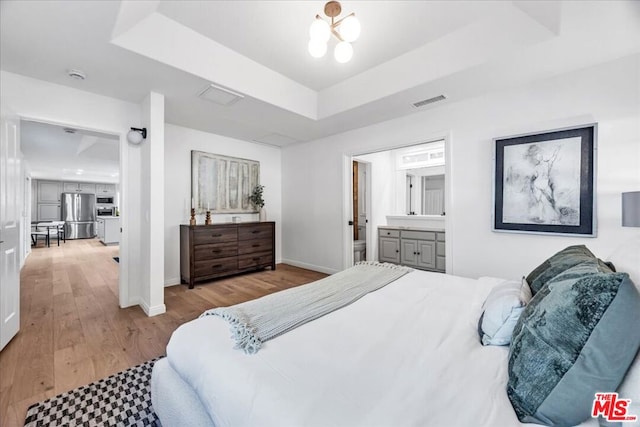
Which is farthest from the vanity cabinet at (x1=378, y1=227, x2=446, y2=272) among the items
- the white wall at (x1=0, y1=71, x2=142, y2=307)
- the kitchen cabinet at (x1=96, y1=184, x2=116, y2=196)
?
the kitchen cabinet at (x1=96, y1=184, x2=116, y2=196)

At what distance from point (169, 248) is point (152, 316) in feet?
4.69

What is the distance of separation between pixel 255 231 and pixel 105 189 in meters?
9.92

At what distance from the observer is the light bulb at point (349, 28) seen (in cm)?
178

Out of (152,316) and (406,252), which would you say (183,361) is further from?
(406,252)

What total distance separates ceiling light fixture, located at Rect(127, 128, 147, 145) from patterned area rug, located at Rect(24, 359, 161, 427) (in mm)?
A: 2411

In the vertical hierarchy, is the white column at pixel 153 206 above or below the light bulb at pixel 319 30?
below

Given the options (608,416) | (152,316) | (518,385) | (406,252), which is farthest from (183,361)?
(406,252)

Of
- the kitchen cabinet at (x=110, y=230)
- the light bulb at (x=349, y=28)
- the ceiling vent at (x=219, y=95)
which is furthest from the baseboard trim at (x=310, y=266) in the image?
the kitchen cabinet at (x=110, y=230)

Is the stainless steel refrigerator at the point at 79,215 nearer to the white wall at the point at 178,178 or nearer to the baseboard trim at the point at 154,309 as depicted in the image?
the white wall at the point at 178,178

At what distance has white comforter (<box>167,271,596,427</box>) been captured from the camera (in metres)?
0.74

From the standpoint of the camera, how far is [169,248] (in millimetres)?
3996

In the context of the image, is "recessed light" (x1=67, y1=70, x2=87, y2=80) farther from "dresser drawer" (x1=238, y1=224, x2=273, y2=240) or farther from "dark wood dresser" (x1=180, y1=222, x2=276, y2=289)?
"dresser drawer" (x1=238, y1=224, x2=273, y2=240)

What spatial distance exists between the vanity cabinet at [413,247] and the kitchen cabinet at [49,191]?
39.9ft

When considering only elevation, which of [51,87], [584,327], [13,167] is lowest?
[584,327]
